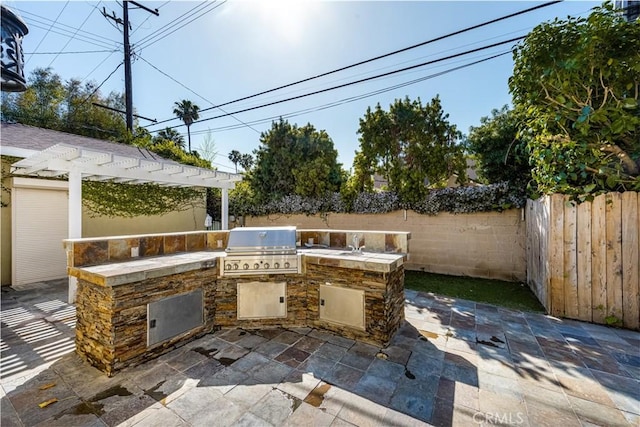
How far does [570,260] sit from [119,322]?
6.76 meters

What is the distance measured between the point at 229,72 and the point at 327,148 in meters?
4.39

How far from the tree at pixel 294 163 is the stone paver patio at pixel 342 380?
6.63m

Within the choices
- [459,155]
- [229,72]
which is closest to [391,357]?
[459,155]

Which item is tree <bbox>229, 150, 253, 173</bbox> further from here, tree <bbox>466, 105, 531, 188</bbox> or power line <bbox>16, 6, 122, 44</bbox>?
tree <bbox>466, 105, 531, 188</bbox>

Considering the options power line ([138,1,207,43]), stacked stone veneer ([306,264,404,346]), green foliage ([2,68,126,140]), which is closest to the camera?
stacked stone veneer ([306,264,404,346])

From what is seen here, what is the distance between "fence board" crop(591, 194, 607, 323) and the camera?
402cm

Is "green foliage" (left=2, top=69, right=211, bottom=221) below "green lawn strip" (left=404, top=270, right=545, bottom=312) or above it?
above

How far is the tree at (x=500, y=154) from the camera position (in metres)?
6.54

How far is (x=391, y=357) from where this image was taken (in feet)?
10.2

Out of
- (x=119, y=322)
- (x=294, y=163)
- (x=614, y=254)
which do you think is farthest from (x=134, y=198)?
(x=614, y=254)

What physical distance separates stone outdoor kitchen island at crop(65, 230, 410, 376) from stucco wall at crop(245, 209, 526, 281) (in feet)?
13.5

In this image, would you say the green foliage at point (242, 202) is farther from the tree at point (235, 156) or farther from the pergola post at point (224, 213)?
the tree at point (235, 156)

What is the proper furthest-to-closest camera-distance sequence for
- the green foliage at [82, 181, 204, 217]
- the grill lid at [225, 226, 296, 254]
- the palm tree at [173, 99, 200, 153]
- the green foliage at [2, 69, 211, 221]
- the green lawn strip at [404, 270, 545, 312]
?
the palm tree at [173, 99, 200, 153] → the green foliage at [2, 69, 211, 221] → the green foliage at [82, 181, 204, 217] → the green lawn strip at [404, 270, 545, 312] → the grill lid at [225, 226, 296, 254]

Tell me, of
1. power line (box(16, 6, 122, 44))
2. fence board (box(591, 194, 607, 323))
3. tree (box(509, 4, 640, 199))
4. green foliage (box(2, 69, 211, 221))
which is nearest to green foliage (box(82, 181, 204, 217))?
green foliage (box(2, 69, 211, 221))
